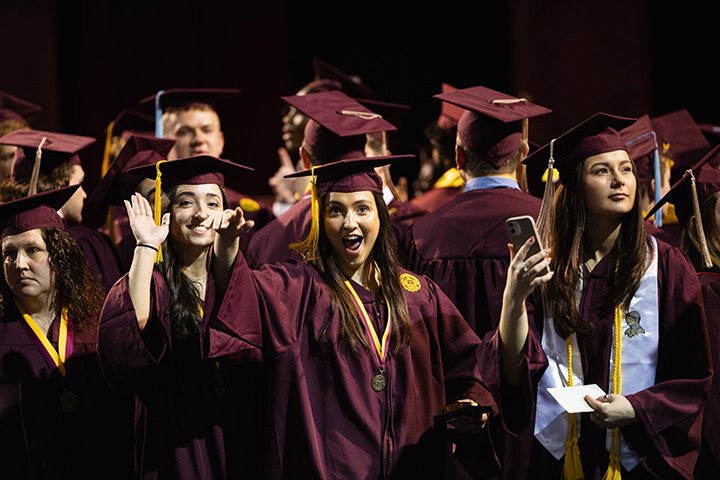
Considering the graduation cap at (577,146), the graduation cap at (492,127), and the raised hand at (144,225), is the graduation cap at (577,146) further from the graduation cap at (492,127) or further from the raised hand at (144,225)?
the raised hand at (144,225)

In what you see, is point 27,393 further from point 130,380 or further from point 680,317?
point 680,317

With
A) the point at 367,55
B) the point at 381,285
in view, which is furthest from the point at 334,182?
the point at 367,55

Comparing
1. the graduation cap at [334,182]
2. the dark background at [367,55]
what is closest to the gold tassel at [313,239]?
the graduation cap at [334,182]

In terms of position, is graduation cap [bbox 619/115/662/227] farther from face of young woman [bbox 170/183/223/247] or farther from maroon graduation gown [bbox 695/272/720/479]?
face of young woman [bbox 170/183/223/247]

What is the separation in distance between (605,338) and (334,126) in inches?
60.7

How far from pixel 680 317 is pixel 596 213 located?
1.54ft

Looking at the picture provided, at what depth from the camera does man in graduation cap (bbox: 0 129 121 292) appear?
4559 millimetres

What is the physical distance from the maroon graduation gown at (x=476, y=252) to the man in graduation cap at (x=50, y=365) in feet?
4.71

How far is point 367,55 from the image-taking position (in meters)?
8.77

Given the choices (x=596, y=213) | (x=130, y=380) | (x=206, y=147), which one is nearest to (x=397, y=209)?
(x=206, y=147)

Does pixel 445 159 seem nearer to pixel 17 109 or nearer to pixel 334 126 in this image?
pixel 334 126

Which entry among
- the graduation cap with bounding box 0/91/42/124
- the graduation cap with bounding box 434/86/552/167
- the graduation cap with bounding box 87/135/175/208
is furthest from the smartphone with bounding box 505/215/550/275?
the graduation cap with bounding box 0/91/42/124

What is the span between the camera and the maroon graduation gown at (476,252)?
4.11 metres

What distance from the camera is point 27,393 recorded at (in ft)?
11.8
